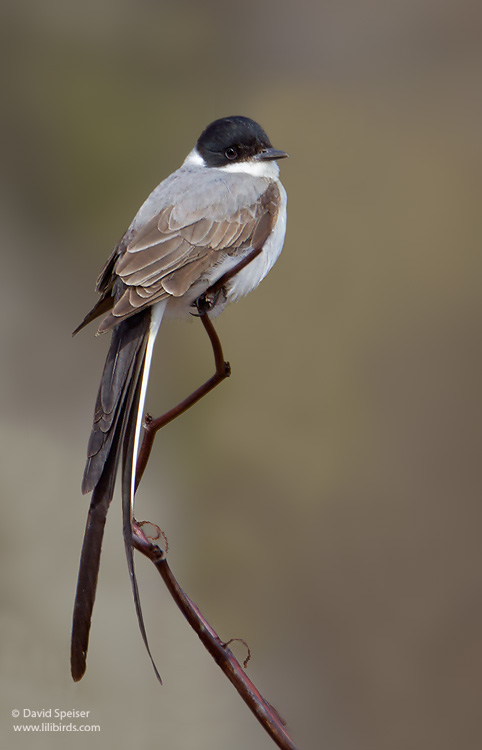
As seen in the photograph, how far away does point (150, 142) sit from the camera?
494cm

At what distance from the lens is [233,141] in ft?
7.72

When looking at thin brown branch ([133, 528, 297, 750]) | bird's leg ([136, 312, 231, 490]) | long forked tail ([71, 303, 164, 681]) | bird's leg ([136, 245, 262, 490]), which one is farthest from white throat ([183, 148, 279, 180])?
thin brown branch ([133, 528, 297, 750])

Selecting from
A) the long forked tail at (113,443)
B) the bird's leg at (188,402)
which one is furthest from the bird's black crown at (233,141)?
the bird's leg at (188,402)

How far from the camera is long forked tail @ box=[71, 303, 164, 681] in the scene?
1.26 metres

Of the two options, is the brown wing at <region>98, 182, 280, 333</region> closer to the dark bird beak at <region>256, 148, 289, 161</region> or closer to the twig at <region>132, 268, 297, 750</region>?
the dark bird beak at <region>256, 148, 289, 161</region>

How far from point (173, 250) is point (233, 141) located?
1.76 feet

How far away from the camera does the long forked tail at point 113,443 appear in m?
1.26

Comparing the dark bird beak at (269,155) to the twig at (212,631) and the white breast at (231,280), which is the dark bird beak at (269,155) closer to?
the white breast at (231,280)

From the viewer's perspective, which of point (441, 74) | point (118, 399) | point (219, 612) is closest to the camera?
point (118, 399)

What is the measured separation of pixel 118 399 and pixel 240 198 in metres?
0.70

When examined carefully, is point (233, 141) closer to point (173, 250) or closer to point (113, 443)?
point (173, 250)

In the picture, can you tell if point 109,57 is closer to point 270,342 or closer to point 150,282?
point 270,342

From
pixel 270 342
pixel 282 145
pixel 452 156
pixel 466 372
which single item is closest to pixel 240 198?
pixel 270 342

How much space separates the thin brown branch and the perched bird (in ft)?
0.65
